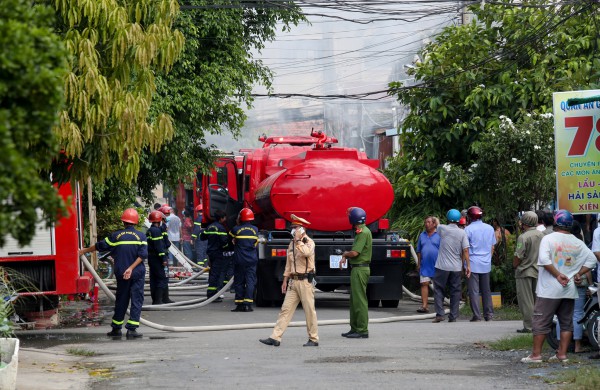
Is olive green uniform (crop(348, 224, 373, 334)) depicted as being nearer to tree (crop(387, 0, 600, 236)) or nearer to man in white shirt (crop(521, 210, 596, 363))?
man in white shirt (crop(521, 210, 596, 363))

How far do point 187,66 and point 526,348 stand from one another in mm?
12700

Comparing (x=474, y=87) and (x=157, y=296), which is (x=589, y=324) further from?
(x=474, y=87)

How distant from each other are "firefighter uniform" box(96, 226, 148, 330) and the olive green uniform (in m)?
3.07

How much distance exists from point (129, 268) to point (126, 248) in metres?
0.30

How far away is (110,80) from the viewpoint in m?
12.8

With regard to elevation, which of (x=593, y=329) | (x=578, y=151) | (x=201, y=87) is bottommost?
(x=593, y=329)

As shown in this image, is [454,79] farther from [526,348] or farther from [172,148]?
[526,348]

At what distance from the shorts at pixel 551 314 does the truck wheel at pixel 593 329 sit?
0.42m

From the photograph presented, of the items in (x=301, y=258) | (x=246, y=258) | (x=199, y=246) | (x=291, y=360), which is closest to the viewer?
(x=291, y=360)

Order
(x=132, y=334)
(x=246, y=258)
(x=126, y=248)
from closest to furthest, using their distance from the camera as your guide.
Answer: (x=126, y=248) → (x=132, y=334) → (x=246, y=258)

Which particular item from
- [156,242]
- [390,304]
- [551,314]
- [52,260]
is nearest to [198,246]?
[156,242]

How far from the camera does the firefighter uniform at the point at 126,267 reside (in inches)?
599

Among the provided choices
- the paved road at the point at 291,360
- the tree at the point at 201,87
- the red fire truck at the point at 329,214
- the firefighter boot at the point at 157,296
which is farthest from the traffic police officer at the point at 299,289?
the tree at the point at 201,87

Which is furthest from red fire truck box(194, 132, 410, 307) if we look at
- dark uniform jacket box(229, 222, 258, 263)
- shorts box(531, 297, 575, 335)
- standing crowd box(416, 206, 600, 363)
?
shorts box(531, 297, 575, 335)
